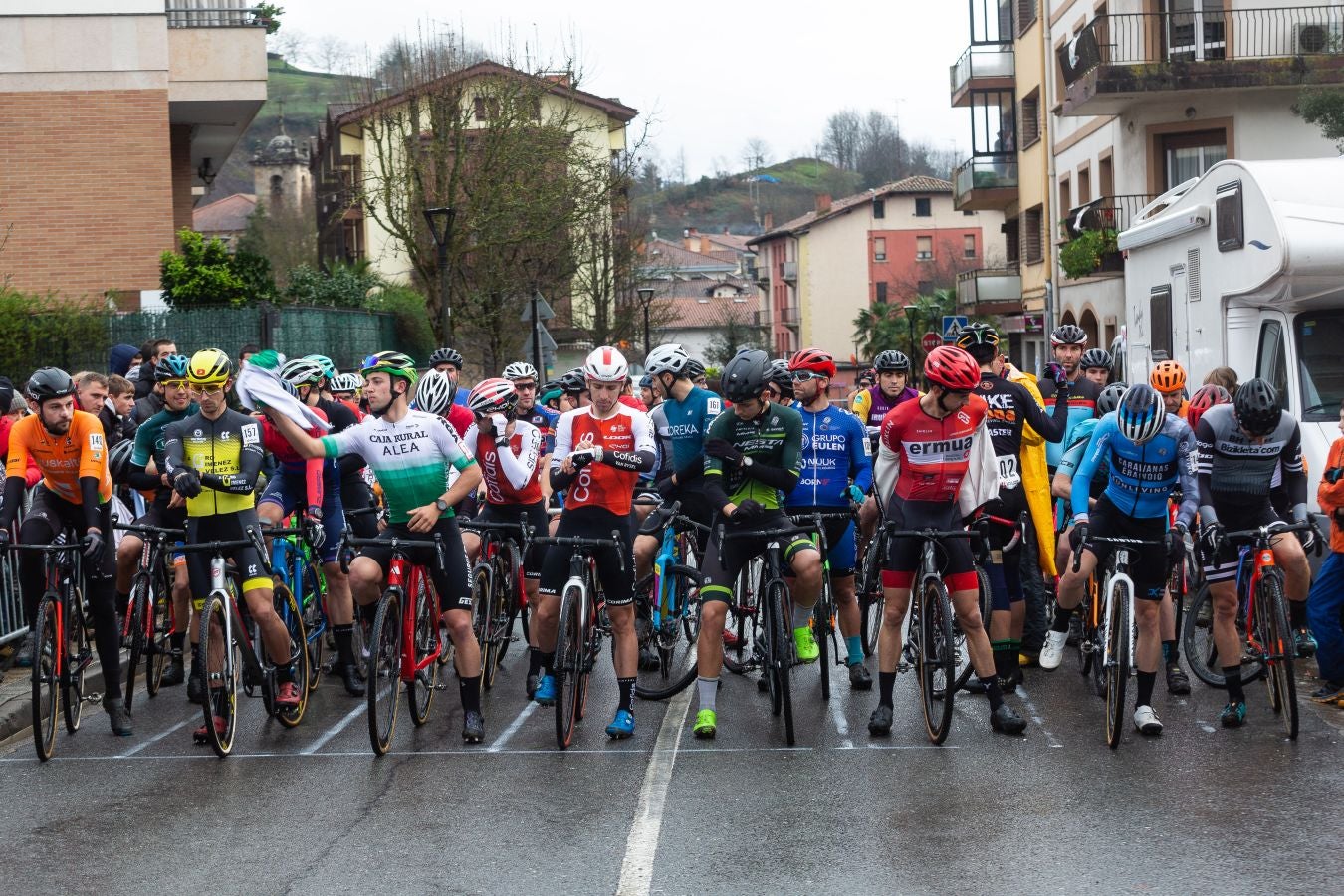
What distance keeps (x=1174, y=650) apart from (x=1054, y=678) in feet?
2.45

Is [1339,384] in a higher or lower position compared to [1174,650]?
higher

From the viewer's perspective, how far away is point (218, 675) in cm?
836

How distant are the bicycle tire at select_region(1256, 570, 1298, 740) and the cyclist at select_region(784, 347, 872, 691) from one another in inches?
96.0

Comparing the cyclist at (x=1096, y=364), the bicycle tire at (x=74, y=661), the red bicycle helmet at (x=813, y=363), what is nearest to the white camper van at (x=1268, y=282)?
the cyclist at (x=1096, y=364)

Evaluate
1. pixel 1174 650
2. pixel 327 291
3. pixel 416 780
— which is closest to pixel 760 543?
pixel 416 780

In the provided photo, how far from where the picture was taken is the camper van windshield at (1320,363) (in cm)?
1233

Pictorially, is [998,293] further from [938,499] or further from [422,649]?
[422,649]

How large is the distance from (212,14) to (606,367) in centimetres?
2084

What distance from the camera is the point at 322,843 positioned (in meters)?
6.74

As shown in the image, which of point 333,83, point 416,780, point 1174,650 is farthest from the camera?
point 333,83

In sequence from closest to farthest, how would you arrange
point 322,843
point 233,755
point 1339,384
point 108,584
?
point 322,843 < point 233,755 < point 108,584 < point 1339,384

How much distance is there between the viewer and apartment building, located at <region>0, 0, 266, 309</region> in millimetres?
26172

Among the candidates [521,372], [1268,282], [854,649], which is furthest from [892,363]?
[1268,282]

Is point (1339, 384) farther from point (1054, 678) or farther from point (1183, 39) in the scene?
point (1183, 39)
